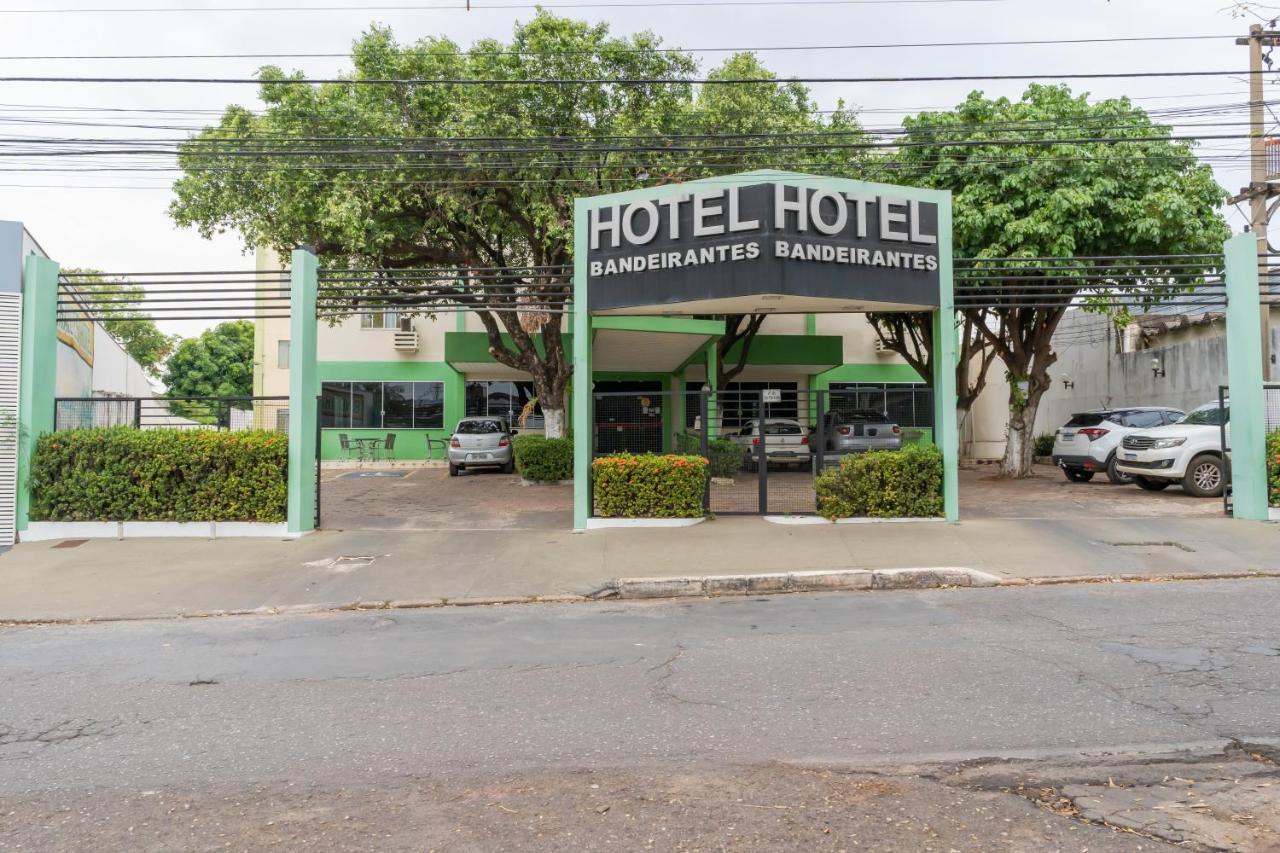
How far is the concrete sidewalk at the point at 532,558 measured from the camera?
8.88 meters

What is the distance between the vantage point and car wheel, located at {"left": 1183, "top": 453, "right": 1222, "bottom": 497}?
14281mm

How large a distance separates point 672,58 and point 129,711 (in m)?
15.7

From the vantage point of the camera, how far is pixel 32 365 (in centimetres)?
1177

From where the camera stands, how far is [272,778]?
12.7 feet

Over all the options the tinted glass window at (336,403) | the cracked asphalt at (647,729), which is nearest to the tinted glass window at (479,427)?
the tinted glass window at (336,403)

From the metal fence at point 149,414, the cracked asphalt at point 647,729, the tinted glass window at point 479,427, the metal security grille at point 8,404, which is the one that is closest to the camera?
the cracked asphalt at point 647,729

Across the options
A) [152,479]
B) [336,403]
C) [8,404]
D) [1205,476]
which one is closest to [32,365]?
[8,404]

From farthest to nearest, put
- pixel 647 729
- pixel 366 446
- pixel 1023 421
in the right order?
1. pixel 366 446
2. pixel 1023 421
3. pixel 647 729

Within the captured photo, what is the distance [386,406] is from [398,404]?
0.40m

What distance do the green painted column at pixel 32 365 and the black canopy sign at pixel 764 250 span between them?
7.84m

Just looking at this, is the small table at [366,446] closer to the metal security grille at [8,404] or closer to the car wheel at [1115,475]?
the metal security grille at [8,404]

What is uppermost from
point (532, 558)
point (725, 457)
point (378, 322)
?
point (378, 322)

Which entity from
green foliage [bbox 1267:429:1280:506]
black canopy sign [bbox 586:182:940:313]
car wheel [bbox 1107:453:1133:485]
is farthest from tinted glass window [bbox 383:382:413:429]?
green foliage [bbox 1267:429:1280:506]

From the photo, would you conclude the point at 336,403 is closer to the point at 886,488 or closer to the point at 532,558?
the point at 532,558
